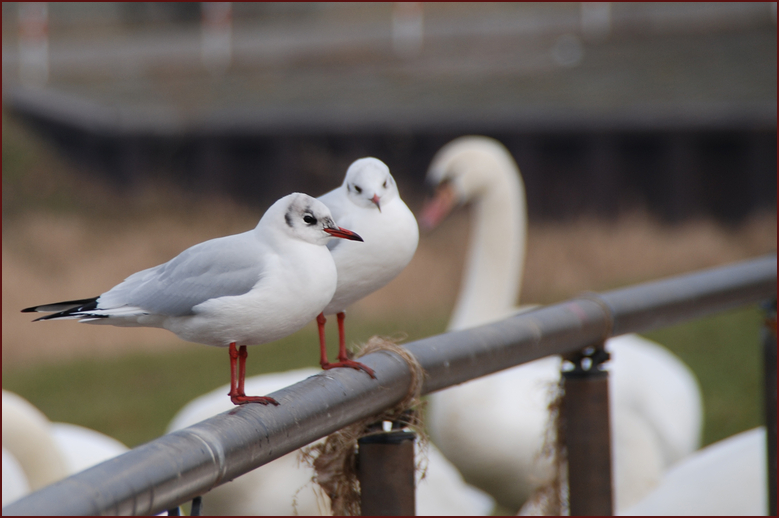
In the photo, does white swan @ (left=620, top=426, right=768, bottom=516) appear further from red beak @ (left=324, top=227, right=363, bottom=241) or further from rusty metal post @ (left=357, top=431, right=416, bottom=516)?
red beak @ (left=324, top=227, right=363, bottom=241)

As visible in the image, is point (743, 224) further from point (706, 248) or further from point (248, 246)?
point (248, 246)

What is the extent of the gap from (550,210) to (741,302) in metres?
7.04

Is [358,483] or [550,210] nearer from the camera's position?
[358,483]

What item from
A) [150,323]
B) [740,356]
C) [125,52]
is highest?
[125,52]

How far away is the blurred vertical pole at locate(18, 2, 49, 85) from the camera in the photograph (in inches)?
580

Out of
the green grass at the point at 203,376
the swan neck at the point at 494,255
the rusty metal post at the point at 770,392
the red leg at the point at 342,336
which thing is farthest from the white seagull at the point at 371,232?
the green grass at the point at 203,376

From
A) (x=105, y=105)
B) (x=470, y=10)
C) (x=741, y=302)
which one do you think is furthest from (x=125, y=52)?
(x=741, y=302)

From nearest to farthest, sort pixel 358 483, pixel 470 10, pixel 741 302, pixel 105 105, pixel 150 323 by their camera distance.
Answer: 1. pixel 150 323
2. pixel 358 483
3. pixel 741 302
4. pixel 105 105
5. pixel 470 10

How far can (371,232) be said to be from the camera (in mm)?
1234

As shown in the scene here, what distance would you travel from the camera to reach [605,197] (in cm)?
909

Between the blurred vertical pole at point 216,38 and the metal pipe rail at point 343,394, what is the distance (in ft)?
41.3

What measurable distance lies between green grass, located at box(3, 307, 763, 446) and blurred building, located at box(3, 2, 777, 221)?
2585 mm

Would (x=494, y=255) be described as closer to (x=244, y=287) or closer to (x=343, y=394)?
(x=343, y=394)

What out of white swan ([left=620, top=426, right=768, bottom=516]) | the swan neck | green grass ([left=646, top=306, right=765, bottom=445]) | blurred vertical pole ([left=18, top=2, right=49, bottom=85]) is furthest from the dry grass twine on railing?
blurred vertical pole ([left=18, top=2, right=49, bottom=85])
